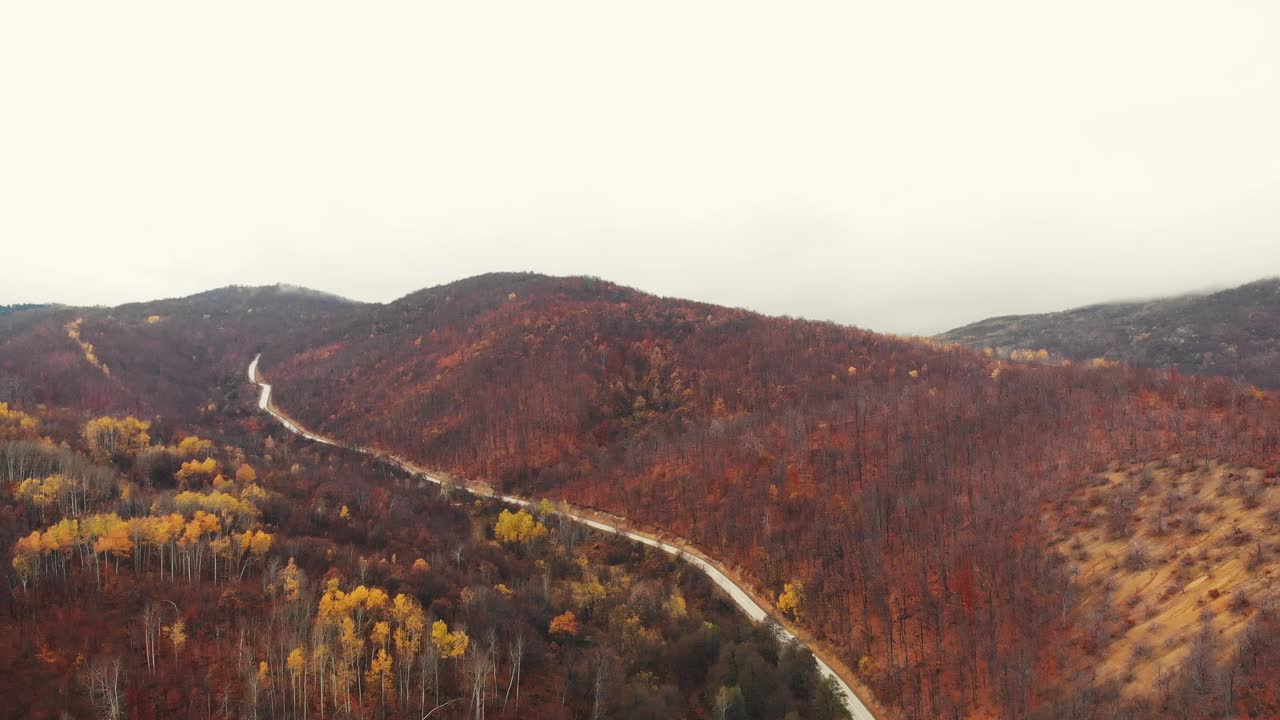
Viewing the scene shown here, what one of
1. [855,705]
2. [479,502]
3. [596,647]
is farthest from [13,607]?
[855,705]

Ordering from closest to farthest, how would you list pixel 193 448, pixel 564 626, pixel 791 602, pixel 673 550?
pixel 564 626
pixel 791 602
pixel 673 550
pixel 193 448

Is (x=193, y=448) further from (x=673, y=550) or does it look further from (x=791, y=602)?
(x=791, y=602)

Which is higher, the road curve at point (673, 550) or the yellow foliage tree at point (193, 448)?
the yellow foliage tree at point (193, 448)

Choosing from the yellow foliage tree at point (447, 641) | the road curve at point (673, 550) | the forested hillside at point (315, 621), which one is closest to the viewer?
the forested hillside at point (315, 621)

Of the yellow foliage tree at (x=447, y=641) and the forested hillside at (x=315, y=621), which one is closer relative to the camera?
the forested hillside at (x=315, y=621)

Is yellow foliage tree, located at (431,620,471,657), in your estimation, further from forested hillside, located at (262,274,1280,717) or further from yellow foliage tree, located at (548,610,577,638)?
forested hillside, located at (262,274,1280,717)

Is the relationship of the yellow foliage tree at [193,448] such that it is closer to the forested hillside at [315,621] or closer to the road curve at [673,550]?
the forested hillside at [315,621]

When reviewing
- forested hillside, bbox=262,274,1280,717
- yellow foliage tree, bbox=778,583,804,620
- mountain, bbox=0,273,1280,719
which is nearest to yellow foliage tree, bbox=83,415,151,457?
mountain, bbox=0,273,1280,719

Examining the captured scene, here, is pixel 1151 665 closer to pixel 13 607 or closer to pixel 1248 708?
pixel 1248 708

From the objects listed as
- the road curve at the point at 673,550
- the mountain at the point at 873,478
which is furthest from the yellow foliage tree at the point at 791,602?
the road curve at the point at 673,550

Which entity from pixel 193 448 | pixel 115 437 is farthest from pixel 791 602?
pixel 115 437
